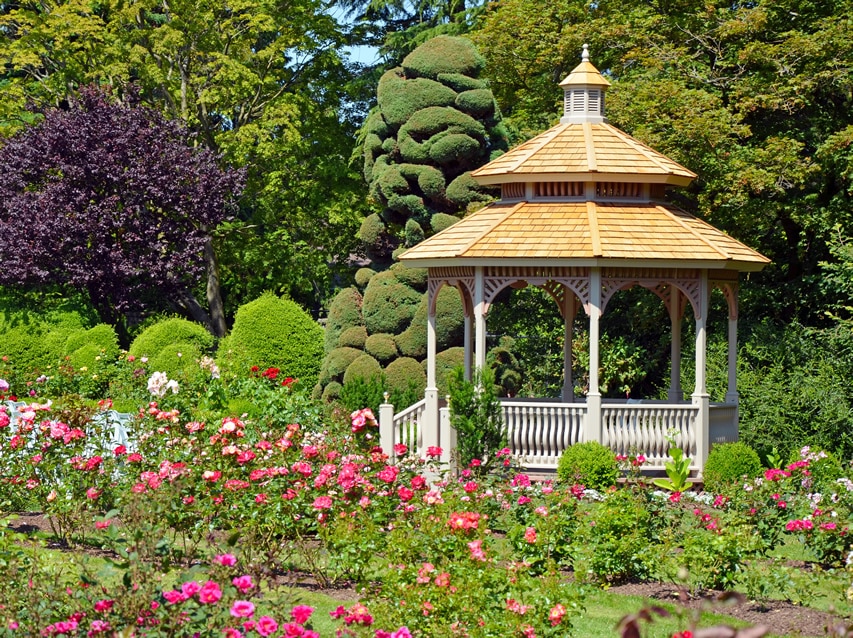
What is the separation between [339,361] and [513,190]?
220 inches

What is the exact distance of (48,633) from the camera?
6098mm

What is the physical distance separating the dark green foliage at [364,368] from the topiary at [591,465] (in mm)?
6173

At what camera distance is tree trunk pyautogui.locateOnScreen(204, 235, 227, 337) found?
101 feet

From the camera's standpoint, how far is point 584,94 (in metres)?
17.0

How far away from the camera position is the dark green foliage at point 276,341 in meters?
22.7

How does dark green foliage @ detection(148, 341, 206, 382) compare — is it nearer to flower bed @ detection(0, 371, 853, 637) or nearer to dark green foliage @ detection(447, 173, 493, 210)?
dark green foliage @ detection(447, 173, 493, 210)

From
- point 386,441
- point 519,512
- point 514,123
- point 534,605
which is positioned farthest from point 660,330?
point 534,605

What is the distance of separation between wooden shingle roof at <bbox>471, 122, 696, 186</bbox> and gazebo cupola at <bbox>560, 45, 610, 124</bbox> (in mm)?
212

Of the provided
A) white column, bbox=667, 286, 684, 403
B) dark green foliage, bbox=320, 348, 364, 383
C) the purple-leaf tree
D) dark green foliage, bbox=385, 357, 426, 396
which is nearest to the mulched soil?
white column, bbox=667, 286, 684, 403

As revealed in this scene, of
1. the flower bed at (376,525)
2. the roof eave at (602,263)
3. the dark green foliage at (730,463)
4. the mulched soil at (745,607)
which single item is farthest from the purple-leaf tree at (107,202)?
the mulched soil at (745,607)

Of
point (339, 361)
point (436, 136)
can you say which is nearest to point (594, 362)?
point (339, 361)

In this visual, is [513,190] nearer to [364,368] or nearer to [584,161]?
[584,161]

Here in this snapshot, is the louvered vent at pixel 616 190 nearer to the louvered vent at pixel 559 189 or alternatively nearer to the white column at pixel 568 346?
the louvered vent at pixel 559 189

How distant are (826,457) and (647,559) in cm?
290
